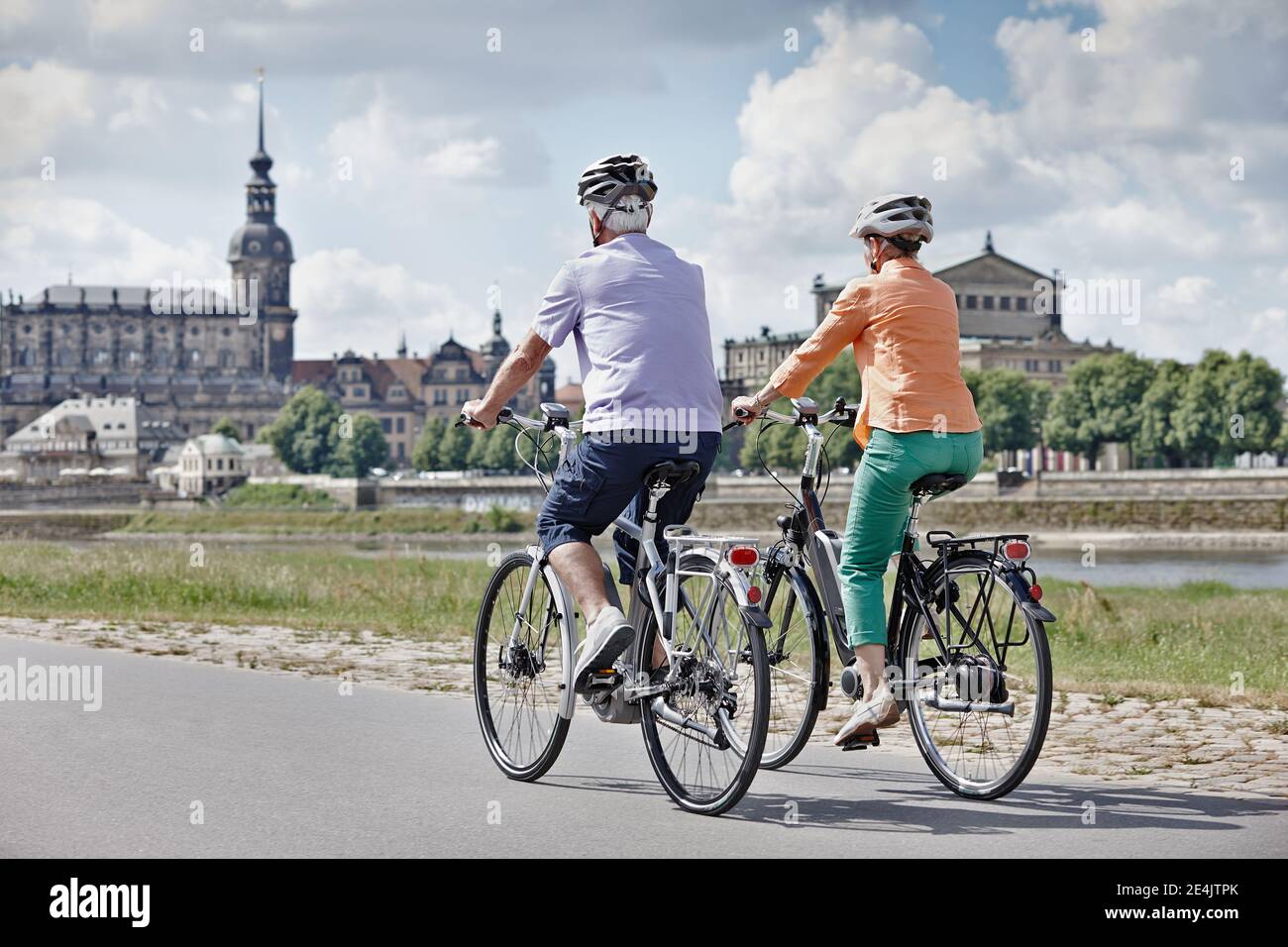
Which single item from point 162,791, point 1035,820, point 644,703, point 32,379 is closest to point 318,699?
point 162,791

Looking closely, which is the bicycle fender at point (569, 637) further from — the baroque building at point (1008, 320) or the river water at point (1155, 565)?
the baroque building at point (1008, 320)

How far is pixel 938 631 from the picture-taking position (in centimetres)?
568

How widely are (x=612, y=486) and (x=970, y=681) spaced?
1283 millimetres

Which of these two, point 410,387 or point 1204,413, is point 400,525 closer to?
point 1204,413

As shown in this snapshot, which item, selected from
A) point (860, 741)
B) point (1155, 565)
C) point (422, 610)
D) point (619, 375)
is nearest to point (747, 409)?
point (619, 375)

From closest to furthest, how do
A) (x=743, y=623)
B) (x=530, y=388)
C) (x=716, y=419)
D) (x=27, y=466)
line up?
1. (x=743, y=623)
2. (x=716, y=419)
3. (x=27, y=466)
4. (x=530, y=388)

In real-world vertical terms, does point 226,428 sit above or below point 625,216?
above

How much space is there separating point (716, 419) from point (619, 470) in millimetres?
370

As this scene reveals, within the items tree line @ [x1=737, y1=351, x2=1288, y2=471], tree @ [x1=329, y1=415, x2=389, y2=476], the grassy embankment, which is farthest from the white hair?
tree @ [x1=329, y1=415, x2=389, y2=476]

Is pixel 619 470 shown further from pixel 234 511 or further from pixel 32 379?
pixel 32 379

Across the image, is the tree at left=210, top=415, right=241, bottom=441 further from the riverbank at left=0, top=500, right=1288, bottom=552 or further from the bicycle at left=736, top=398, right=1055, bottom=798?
the bicycle at left=736, top=398, right=1055, bottom=798

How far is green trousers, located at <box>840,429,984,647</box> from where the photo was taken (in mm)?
5773

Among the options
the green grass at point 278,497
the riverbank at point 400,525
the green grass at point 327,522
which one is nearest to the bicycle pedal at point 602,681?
the riverbank at point 400,525

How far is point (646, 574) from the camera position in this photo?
557 cm
